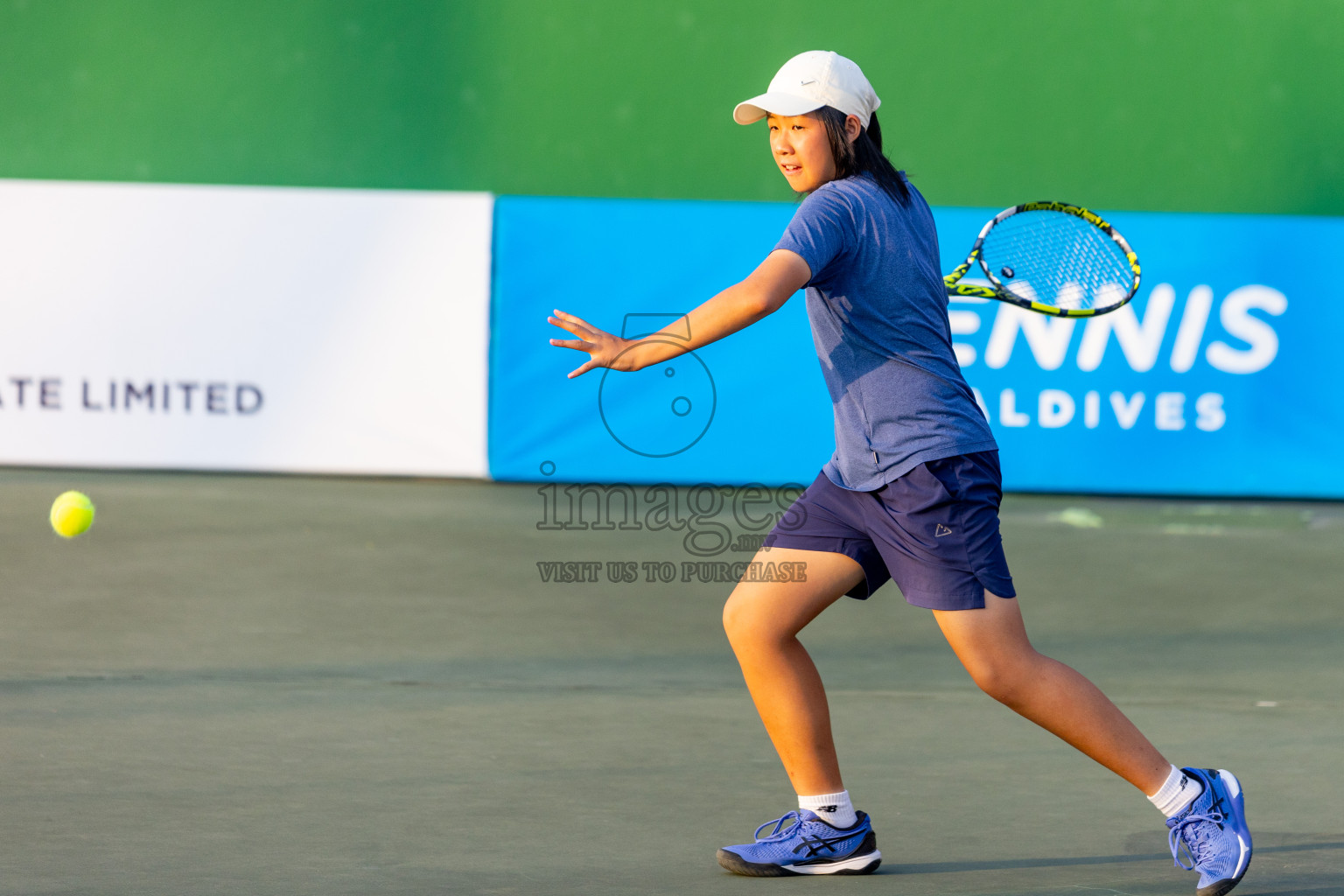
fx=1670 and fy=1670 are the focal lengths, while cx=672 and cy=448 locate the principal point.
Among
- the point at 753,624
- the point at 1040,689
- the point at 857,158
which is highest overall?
the point at 857,158

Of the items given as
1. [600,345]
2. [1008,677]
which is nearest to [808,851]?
[1008,677]

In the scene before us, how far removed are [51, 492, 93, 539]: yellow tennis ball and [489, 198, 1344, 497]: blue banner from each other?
8.53 ft

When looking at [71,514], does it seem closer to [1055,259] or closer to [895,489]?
[1055,259]

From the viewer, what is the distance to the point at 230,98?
10.1 meters

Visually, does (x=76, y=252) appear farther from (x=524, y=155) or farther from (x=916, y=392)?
(x=916, y=392)

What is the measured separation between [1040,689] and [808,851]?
601 millimetres

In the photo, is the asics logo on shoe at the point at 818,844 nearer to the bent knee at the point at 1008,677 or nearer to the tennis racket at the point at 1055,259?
the bent knee at the point at 1008,677

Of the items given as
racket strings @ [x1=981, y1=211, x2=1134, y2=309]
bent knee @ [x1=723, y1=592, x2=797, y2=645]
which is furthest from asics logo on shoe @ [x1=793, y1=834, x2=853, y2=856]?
racket strings @ [x1=981, y1=211, x2=1134, y2=309]

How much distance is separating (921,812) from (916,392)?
1140 millimetres

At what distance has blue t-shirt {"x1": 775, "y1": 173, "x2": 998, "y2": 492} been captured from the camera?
10.5 ft

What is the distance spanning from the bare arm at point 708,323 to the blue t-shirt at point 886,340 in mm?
155

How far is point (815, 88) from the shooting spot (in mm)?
3246

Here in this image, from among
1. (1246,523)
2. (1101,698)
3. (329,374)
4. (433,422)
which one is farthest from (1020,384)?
(1101,698)

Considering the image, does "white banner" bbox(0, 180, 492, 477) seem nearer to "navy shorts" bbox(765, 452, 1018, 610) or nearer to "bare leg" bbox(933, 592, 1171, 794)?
"navy shorts" bbox(765, 452, 1018, 610)
